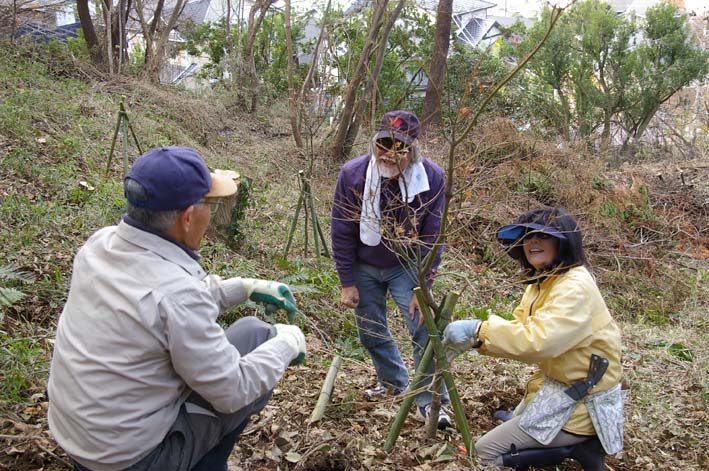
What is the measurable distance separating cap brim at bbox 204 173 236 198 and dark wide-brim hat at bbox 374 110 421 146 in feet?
4.05

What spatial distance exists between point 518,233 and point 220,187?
4.81ft

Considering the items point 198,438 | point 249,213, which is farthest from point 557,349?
point 249,213

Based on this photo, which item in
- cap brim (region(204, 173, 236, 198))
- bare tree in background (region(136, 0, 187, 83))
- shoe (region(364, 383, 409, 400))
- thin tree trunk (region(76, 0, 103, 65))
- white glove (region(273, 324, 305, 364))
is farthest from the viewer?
bare tree in background (region(136, 0, 187, 83))

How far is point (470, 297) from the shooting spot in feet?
22.0

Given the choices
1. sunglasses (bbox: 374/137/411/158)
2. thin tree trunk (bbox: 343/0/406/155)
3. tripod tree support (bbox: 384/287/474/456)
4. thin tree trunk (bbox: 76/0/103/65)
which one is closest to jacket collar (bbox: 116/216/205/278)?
tripod tree support (bbox: 384/287/474/456)

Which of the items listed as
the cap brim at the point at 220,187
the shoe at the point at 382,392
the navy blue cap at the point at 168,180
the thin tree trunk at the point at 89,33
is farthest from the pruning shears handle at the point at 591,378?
the thin tree trunk at the point at 89,33

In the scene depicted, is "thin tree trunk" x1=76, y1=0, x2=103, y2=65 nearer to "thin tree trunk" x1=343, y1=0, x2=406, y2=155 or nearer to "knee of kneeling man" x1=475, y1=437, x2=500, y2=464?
"thin tree trunk" x1=343, y1=0, x2=406, y2=155

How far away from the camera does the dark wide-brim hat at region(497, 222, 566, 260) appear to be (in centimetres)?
279

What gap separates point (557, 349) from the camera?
2.68 metres

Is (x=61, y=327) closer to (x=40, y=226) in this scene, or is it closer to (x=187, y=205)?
(x=187, y=205)

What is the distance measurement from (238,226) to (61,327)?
4.16 metres

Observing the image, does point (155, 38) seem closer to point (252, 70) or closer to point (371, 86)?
point (252, 70)

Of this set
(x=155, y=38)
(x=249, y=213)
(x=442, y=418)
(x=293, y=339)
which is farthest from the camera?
(x=155, y=38)

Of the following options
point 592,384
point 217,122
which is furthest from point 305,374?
point 217,122
